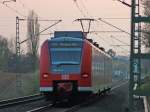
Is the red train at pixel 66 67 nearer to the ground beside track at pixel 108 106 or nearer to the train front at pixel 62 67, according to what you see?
the train front at pixel 62 67

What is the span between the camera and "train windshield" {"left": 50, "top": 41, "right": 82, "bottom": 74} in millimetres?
29000

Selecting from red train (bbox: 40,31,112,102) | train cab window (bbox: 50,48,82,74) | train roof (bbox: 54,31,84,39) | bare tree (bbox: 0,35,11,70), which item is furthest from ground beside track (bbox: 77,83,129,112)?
bare tree (bbox: 0,35,11,70)

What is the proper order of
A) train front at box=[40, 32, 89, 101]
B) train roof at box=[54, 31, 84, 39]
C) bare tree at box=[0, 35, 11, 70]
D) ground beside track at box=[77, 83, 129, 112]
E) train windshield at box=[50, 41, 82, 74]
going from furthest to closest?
bare tree at box=[0, 35, 11, 70]
train roof at box=[54, 31, 84, 39]
train windshield at box=[50, 41, 82, 74]
train front at box=[40, 32, 89, 101]
ground beside track at box=[77, 83, 129, 112]

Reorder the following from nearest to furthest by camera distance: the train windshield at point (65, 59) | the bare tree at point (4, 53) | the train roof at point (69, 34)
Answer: the train windshield at point (65, 59), the train roof at point (69, 34), the bare tree at point (4, 53)

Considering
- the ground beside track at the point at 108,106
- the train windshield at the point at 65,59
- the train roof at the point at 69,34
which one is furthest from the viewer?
the train roof at the point at 69,34

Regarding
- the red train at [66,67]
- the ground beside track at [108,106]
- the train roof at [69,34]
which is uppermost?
the train roof at [69,34]

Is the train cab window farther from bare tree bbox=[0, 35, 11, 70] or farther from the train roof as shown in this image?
bare tree bbox=[0, 35, 11, 70]

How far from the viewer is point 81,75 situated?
2895 centimetres

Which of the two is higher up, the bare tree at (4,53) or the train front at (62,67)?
the bare tree at (4,53)

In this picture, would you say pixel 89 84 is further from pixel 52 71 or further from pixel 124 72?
pixel 124 72

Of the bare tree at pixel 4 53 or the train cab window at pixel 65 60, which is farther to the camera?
the bare tree at pixel 4 53

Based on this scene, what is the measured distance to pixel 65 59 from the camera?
29.3 meters

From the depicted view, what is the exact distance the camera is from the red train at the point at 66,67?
94.8 ft

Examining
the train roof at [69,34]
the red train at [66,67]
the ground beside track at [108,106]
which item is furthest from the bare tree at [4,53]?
the red train at [66,67]
